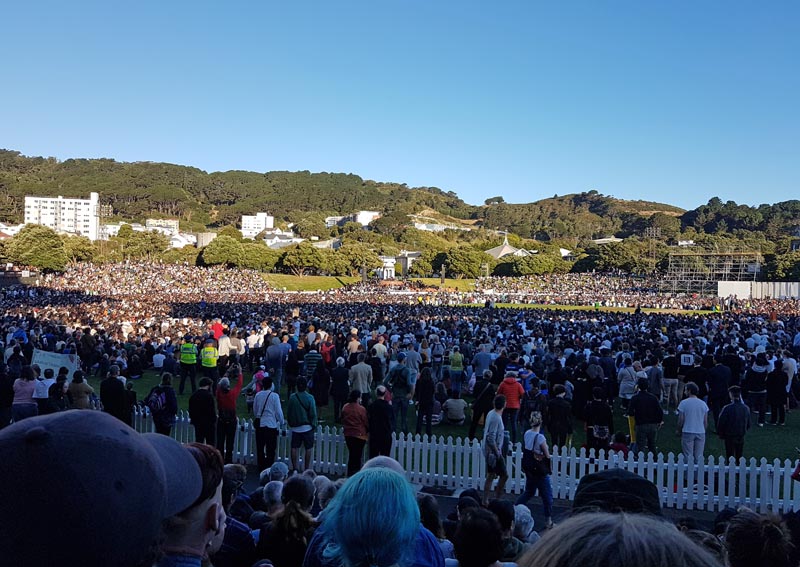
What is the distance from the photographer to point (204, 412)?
9.55m

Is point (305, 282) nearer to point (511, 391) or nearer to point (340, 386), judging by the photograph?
point (340, 386)

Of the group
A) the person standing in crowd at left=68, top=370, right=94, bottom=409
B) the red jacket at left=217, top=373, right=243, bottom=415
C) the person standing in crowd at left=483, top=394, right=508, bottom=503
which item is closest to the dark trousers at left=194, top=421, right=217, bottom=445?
the red jacket at left=217, top=373, right=243, bottom=415

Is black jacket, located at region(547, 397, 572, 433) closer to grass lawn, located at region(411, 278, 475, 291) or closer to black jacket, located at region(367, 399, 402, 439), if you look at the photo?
black jacket, located at region(367, 399, 402, 439)

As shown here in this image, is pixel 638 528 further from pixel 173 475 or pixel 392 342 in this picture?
pixel 392 342

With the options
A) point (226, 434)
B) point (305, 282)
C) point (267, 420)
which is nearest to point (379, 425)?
point (267, 420)

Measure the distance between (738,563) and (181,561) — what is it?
2390 mm

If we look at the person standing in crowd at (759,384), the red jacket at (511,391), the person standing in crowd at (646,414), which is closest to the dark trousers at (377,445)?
the red jacket at (511,391)

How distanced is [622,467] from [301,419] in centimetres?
442

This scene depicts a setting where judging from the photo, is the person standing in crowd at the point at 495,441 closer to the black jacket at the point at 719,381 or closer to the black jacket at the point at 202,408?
the black jacket at the point at 202,408

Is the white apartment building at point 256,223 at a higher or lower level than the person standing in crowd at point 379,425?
higher

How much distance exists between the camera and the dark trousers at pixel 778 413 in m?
12.7

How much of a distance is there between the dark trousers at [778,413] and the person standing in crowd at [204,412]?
35.0 ft

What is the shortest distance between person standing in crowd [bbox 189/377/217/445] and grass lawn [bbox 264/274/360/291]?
63.9 meters

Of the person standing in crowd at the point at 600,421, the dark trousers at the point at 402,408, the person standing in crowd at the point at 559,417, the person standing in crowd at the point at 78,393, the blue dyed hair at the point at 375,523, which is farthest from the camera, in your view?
the dark trousers at the point at 402,408
